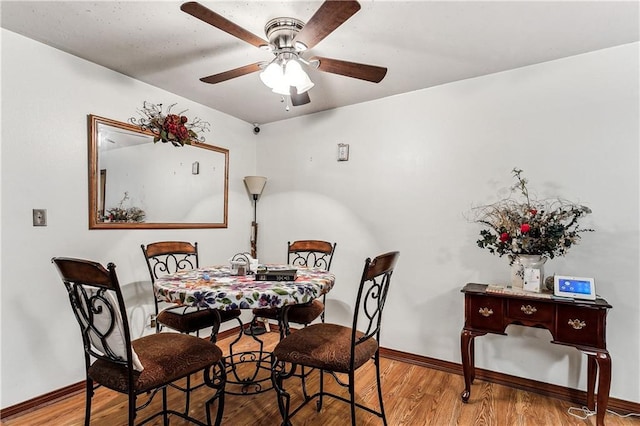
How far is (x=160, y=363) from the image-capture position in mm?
1538

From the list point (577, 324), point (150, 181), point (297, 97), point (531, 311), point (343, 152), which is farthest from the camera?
point (343, 152)

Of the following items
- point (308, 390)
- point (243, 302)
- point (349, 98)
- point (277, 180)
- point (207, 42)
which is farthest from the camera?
point (277, 180)

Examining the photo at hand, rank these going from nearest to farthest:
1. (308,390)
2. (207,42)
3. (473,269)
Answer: (207,42) < (308,390) < (473,269)

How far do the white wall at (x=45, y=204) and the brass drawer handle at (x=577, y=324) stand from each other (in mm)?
3023

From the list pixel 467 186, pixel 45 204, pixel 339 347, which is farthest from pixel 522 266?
pixel 45 204

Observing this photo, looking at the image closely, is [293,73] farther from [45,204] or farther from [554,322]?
[554,322]

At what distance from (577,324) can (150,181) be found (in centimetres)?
318

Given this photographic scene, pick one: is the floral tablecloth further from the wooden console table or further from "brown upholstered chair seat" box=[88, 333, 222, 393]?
the wooden console table

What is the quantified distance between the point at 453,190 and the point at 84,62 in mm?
2875

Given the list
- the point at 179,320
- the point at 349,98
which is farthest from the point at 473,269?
the point at 179,320

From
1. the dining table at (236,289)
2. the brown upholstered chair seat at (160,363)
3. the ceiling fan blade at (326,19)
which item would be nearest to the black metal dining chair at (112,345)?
the brown upholstered chair seat at (160,363)

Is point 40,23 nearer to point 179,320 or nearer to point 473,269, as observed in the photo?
point 179,320

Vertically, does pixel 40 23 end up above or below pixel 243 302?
above

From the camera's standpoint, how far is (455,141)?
8.84ft
